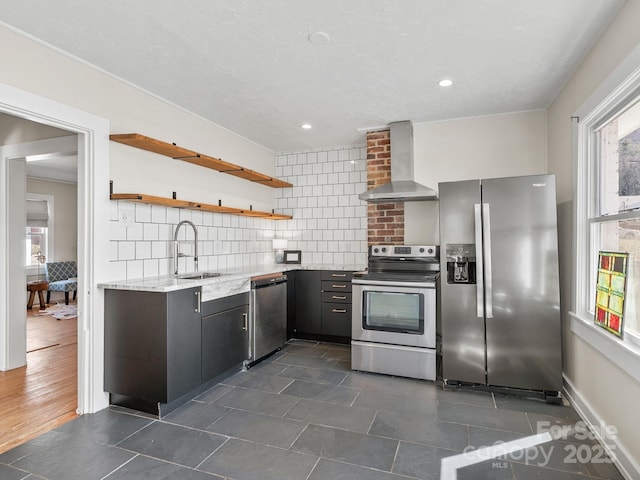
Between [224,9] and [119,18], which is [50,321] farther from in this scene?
[224,9]

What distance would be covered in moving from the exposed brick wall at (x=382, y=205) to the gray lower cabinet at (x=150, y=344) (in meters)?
2.28

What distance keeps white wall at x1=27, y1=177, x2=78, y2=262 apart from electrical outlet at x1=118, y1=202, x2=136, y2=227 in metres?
5.41

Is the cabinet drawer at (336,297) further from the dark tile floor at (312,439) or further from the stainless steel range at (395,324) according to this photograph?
the dark tile floor at (312,439)

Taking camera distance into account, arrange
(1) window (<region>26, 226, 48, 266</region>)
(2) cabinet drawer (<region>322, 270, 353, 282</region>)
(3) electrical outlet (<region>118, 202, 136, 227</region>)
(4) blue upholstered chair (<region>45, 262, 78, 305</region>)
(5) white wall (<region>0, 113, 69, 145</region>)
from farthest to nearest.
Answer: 1. (1) window (<region>26, 226, 48, 266</region>)
2. (4) blue upholstered chair (<region>45, 262, 78, 305</region>)
3. (2) cabinet drawer (<region>322, 270, 353, 282</region>)
4. (5) white wall (<region>0, 113, 69, 145</region>)
5. (3) electrical outlet (<region>118, 202, 136, 227</region>)

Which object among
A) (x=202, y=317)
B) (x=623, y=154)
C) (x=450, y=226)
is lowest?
(x=202, y=317)

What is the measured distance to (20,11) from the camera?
2.04m

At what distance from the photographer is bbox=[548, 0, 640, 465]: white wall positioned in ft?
6.39

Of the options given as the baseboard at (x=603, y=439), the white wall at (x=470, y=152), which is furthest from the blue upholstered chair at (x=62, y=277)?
the baseboard at (x=603, y=439)

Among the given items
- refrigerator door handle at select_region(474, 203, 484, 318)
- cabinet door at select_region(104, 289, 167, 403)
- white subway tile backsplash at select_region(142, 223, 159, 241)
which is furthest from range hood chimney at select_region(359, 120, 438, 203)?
cabinet door at select_region(104, 289, 167, 403)

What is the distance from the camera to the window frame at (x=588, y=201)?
211cm

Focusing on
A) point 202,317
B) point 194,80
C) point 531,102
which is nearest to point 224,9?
point 194,80

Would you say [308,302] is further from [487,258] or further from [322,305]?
[487,258]

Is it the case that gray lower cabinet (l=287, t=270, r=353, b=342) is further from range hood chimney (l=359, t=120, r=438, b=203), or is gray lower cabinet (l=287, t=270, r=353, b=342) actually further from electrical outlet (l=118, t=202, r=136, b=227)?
electrical outlet (l=118, t=202, r=136, b=227)

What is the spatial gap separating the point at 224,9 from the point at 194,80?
1.01 metres
